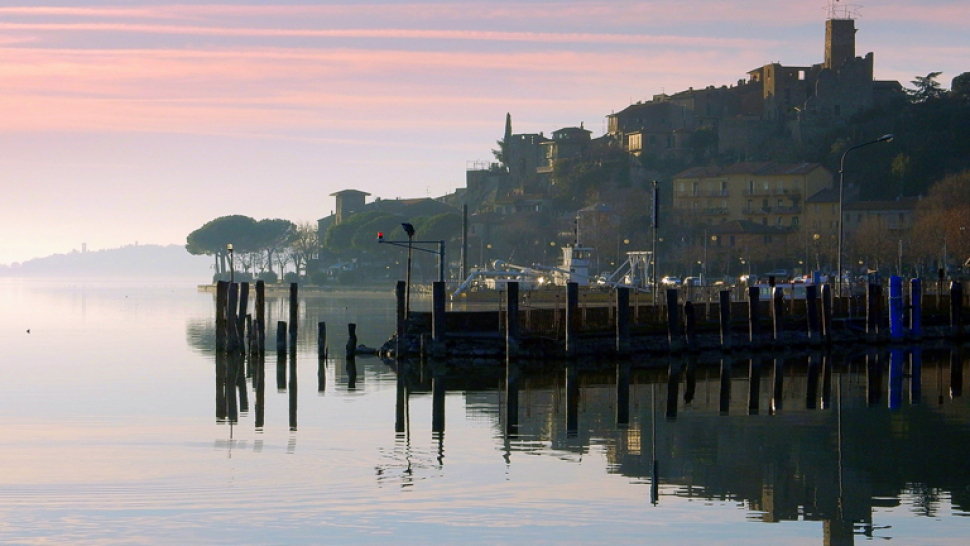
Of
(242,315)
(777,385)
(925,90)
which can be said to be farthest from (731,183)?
(777,385)

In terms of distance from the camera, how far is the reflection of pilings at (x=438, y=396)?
3007cm

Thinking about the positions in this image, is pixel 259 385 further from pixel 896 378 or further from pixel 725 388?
pixel 896 378

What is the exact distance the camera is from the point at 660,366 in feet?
141

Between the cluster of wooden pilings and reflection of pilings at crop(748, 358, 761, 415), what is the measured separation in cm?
245

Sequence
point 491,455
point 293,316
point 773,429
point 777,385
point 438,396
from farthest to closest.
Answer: point 293,316 → point 777,385 → point 438,396 → point 773,429 → point 491,455

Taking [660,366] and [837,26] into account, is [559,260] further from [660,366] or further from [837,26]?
[660,366]

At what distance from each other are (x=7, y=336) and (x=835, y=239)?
86511mm

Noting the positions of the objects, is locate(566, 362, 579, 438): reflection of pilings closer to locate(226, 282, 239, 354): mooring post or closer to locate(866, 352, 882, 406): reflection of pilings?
locate(866, 352, 882, 406): reflection of pilings

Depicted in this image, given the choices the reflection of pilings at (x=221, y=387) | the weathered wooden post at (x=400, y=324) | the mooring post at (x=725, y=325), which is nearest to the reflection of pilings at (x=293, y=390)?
the reflection of pilings at (x=221, y=387)

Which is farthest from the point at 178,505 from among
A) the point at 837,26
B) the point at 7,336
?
the point at 837,26

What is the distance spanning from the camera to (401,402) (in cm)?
3403

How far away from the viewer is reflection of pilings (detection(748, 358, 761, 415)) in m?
32.5

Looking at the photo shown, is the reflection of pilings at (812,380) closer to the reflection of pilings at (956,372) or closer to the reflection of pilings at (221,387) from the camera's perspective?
the reflection of pilings at (956,372)

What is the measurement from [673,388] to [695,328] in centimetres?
1059
